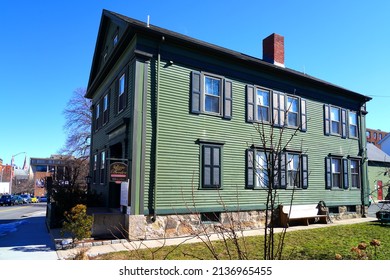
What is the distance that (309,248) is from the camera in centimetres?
983

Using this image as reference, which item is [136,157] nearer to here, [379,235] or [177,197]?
[177,197]

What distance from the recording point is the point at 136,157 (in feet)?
39.0

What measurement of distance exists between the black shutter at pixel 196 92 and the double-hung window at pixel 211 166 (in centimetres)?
162

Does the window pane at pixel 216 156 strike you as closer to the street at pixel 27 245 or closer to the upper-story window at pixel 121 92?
the upper-story window at pixel 121 92

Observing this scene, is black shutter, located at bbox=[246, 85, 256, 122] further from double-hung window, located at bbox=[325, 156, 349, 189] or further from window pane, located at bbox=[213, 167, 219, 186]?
double-hung window, located at bbox=[325, 156, 349, 189]

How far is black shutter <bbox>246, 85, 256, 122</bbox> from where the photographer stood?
15352 millimetres

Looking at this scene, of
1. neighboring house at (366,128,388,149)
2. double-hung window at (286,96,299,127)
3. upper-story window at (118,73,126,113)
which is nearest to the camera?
upper-story window at (118,73,126,113)

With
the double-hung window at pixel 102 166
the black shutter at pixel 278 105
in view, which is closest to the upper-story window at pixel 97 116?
the double-hung window at pixel 102 166

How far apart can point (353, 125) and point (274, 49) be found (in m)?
7.16

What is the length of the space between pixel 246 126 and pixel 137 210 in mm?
6635

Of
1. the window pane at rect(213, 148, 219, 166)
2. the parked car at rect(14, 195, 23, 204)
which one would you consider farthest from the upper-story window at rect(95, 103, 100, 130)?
the parked car at rect(14, 195, 23, 204)

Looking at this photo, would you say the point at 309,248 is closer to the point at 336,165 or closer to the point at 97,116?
the point at 336,165

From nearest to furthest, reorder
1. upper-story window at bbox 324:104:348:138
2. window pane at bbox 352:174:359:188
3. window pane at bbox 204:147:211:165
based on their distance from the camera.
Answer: window pane at bbox 204:147:211:165, upper-story window at bbox 324:104:348:138, window pane at bbox 352:174:359:188
